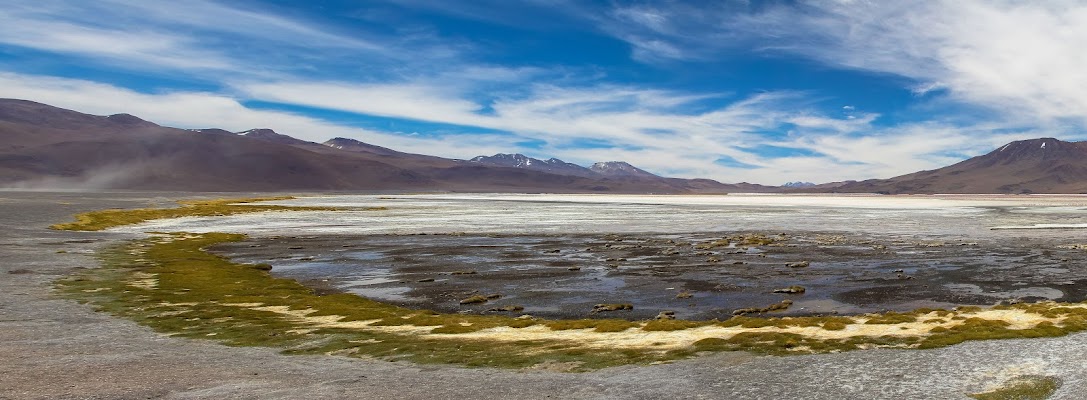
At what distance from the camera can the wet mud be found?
74.5 feet

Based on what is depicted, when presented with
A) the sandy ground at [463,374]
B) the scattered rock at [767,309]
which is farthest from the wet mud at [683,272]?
the sandy ground at [463,374]

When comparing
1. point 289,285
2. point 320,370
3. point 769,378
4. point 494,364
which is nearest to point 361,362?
point 320,370

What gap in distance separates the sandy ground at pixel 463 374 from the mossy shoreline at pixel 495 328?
33.8 inches

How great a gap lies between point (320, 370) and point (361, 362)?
1.01 meters

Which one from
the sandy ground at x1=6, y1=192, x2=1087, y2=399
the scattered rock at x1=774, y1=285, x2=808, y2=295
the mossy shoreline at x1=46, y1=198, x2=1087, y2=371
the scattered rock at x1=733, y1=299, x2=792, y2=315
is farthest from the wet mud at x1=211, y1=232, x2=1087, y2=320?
the sandy ground at x1=6, y1=192, x2=1087, y2=399

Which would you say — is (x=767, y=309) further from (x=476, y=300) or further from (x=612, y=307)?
(x=476, y=300)

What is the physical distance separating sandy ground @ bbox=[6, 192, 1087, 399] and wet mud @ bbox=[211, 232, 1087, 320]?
24.2ft

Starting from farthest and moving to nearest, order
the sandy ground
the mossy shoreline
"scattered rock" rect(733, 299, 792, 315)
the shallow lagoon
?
the shallow lagoon < "scattered rock" rect(733, 299, 792, 315) < the mossy shoreline < the sandy ground

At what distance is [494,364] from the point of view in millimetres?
13312

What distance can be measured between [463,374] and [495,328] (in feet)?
18.2

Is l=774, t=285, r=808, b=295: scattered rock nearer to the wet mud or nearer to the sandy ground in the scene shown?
the wet mud

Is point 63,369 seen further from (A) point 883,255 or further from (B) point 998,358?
(A) point 883,255

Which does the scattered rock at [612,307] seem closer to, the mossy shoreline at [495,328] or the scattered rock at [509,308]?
the scattered rock at [509,308]

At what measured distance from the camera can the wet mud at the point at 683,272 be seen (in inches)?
894
